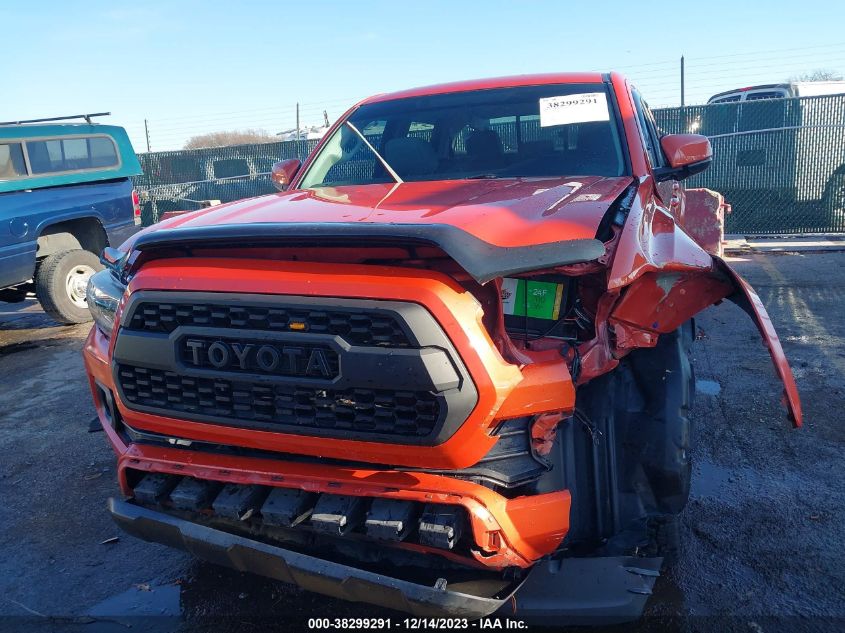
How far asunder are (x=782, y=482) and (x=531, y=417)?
6.72 feet

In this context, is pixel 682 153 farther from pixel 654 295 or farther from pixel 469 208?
pixel 469 208

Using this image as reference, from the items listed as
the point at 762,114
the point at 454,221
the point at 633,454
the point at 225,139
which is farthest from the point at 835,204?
the point at 225,139

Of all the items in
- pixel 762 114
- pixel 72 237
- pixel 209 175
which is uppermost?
pixel 762 114

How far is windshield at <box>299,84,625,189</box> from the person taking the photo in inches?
130

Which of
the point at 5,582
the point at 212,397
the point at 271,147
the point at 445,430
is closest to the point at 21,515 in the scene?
the point at 5,582

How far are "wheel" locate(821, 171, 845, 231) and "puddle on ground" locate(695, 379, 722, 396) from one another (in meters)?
8.62

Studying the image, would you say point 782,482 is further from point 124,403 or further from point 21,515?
point 21,515

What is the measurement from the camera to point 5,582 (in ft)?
9.72

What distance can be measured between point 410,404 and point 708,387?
135 inches

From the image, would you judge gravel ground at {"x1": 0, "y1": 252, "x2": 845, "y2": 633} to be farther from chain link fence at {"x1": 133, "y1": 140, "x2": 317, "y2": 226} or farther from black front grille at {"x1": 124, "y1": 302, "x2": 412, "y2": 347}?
chain link fence at {"x1": 133, "y1": 140, "x2": 317, "y2": 226}

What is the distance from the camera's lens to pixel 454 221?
7.37ft

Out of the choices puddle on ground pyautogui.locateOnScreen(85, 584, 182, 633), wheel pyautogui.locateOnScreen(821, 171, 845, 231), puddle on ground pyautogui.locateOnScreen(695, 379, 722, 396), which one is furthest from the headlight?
wheel pyautogui.locateOnScreen(821, 171, 845, 231)

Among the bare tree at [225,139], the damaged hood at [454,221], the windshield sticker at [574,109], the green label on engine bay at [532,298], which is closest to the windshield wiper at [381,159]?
the damaged hood at [454,221]

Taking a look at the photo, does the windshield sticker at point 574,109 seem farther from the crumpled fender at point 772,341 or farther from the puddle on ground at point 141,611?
the puddle on ground at point 141,611
